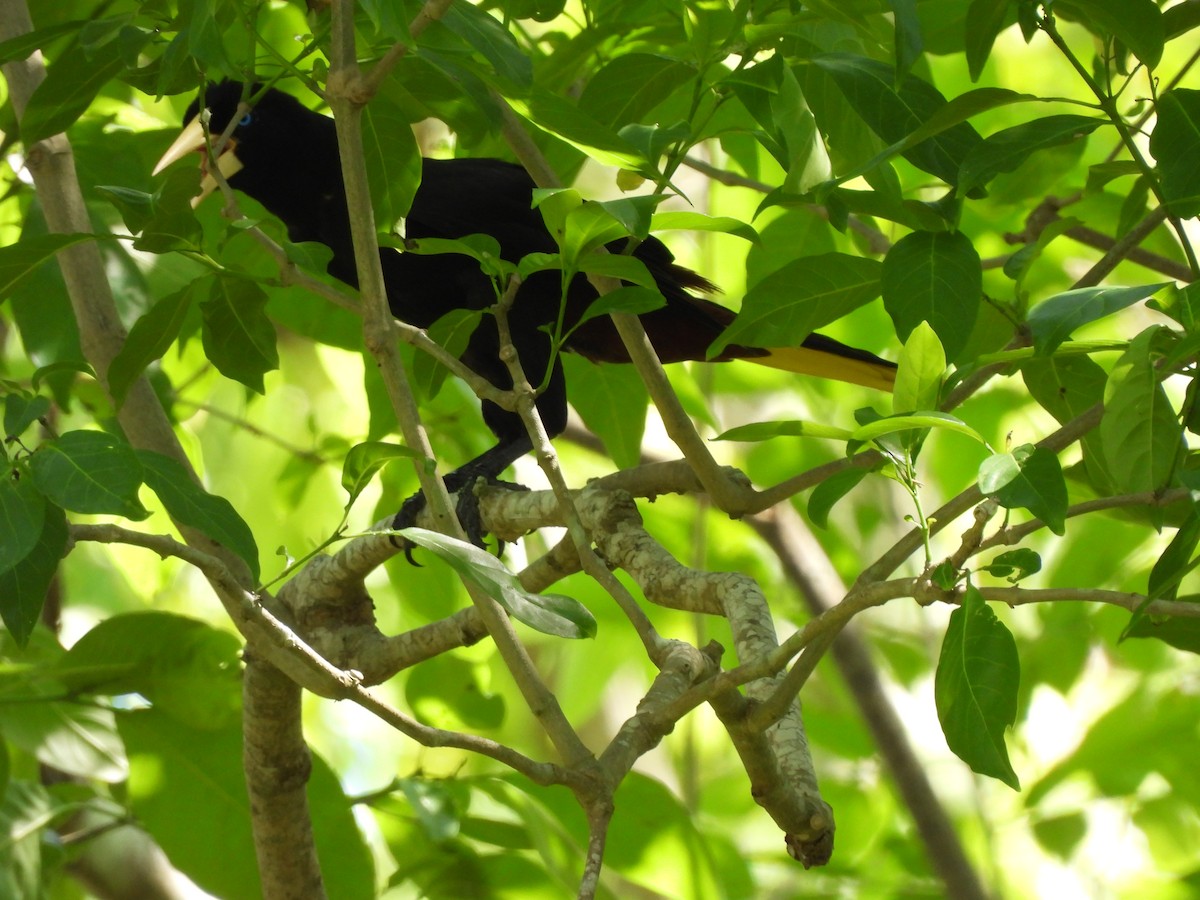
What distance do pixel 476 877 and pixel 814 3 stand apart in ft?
4.05

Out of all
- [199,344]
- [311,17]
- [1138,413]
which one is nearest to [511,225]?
[199,344]

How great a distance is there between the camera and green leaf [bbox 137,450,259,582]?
105 cm

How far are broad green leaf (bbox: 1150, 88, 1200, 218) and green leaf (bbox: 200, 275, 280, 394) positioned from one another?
855mm

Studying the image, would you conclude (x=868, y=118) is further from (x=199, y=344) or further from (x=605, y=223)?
(x=199, y=344)

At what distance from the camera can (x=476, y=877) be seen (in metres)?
1.75

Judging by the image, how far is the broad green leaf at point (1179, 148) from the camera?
998 millimetres

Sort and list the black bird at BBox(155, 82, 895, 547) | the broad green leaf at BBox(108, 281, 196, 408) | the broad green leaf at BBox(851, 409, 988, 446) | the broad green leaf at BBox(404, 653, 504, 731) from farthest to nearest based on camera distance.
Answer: the black bird at BBox(155, 82, 895, 547) → the broad green leaf at BBox(404, 653, 504, 731) → the broad green leaf at BBox(108, 281, 196, 408) → the broad green leaf at BBox(851, 409, 988, 446)

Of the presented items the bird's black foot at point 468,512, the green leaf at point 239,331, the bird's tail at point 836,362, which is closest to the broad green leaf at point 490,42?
the green leaf at point 239,331

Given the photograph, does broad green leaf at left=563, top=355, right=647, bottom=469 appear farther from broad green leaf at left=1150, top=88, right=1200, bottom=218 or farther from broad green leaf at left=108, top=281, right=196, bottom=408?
broad green leaf at left=1150, top=88, right=1200, bottom=218

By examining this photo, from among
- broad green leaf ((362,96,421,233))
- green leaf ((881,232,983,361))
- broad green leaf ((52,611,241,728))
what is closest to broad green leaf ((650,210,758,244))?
green leaf ((881,232,983,361))

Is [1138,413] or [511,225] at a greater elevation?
[511,225]

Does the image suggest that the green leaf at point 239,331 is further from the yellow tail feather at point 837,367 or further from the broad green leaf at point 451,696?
the yellow tail feather at point 837,367

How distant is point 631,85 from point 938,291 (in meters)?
0.40

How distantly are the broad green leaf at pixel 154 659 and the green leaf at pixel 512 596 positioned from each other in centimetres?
95
